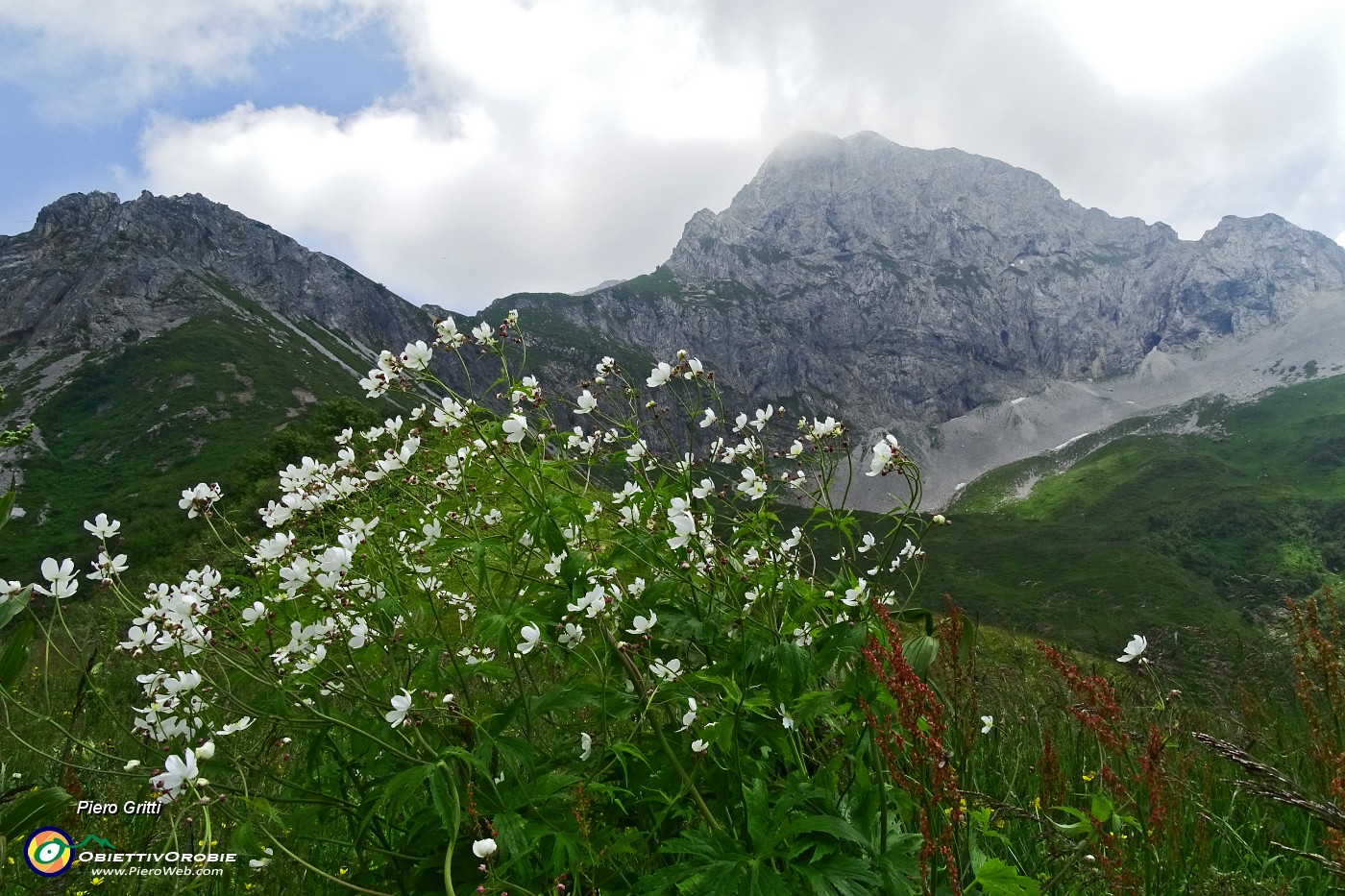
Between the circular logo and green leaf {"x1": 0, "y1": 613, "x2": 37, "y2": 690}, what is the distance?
179cm

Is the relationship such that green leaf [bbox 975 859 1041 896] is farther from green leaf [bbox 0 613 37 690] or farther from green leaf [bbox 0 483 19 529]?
green leaf [bbox 0 483 19 529]

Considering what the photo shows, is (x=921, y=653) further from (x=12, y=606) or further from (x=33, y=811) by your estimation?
(x=12, y=606)

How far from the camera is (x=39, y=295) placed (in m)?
133

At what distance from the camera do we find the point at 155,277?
14500 centimetres

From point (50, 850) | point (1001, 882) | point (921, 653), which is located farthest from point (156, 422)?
point (1001, 882)

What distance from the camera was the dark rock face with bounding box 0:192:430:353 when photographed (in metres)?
131

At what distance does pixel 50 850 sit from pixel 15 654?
1.98m

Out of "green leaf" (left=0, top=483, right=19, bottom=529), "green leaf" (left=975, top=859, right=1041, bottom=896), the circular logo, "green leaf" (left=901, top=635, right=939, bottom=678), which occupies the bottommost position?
"green leaf" (left=975, top=859, right=1041, bottom=896)

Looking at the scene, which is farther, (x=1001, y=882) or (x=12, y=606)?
(x=1001, y=882)

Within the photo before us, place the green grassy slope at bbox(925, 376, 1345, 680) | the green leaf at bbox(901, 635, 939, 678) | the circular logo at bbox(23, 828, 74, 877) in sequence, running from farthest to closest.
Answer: the green grassy slope at bbox(925, 376, 1345, 680) < the circular logo at bbox(23, 828, 74, 877) < the green leaf at bbox(901, 635, 939, 678)

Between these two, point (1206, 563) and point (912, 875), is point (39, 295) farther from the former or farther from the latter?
point (1206, 563)

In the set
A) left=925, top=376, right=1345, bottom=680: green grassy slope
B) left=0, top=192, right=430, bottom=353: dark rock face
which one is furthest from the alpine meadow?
left=0, top=192, right=430, bottom=353: dark rock face

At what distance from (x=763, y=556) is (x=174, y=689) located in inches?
119

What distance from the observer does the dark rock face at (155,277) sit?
130625 millimetres
